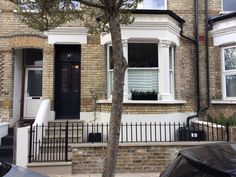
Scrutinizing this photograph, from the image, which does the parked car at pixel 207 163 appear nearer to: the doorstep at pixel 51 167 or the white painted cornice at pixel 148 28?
the doorstep at pixel 51 167

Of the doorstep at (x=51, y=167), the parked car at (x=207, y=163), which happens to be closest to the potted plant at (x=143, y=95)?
the doorstep at (x=51, y=167)

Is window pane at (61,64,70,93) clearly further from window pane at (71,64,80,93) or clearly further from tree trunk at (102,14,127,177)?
tree trunk at (102,14,127,177)

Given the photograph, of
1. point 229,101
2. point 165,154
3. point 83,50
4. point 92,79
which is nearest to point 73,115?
point 92,79

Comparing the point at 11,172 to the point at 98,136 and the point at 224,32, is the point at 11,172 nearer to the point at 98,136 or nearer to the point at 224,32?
the point at 98,136

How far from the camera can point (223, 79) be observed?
1138 cm

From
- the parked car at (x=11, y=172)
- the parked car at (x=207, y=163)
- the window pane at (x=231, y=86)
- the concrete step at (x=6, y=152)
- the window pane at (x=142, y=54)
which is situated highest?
the window pane at (x=142, y=54)

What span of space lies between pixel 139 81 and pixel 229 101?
135 inches

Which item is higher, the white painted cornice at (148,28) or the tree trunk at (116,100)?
the white painted cornice at (148,28)

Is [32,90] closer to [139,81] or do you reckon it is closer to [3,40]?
[3,40]

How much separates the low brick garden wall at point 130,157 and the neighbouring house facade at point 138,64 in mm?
2054

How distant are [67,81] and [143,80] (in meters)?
3.13

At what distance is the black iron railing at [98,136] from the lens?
8.17m

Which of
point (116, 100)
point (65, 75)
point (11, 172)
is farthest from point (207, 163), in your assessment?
point (65, 75)

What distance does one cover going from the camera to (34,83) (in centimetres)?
1213
